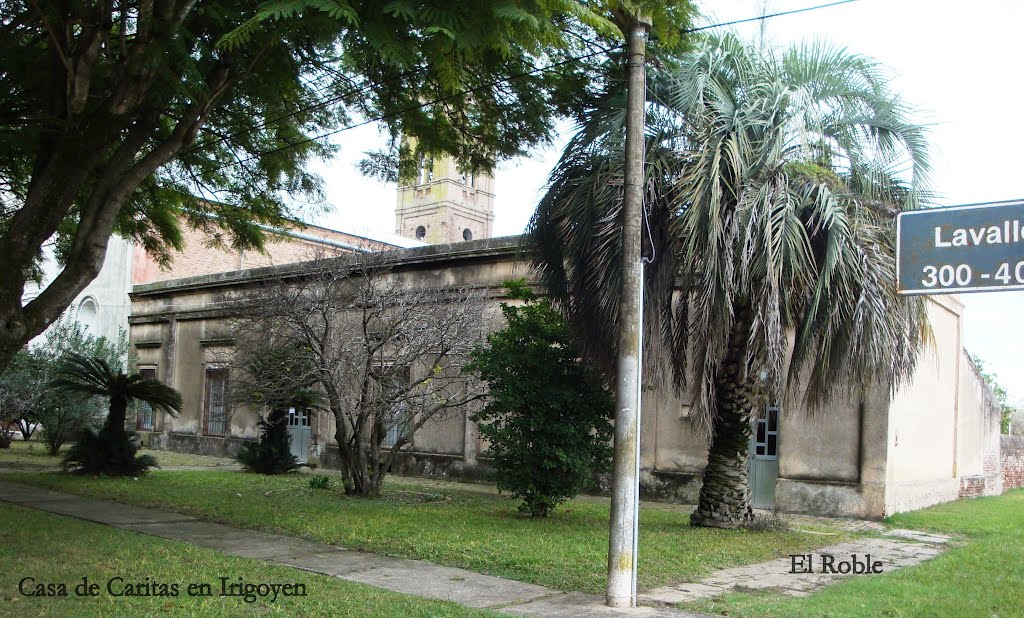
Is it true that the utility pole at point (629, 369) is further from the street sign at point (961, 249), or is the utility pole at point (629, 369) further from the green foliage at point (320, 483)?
the green foliage at point (320, 483)

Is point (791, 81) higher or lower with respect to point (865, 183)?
higher

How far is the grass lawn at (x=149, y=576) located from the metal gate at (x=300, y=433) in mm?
12328

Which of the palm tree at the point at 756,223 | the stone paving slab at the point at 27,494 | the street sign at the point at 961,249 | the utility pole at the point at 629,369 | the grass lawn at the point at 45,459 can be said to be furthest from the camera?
the grass lawn at the point at 45,459

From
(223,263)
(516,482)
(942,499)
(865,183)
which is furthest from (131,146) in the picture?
(223,263)

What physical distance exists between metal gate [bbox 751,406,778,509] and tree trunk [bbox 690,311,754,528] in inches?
149

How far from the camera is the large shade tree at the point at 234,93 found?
286 inches

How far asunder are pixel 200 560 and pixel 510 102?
6.52 m

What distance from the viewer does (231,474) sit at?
18781 millimetres

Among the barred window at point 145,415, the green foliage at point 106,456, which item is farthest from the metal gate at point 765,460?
the barred window at point 145,415

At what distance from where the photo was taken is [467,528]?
11430mm

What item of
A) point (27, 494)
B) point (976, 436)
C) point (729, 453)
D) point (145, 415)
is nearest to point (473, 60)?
point (729, 453)

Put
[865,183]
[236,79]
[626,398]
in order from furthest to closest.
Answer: [865,183], [236,79], [626,398]

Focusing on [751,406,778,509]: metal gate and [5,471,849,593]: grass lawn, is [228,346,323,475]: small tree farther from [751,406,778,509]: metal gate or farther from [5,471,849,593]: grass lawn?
[751,406,778,509]: metal gate

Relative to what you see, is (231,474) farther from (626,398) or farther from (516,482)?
(626,398)
